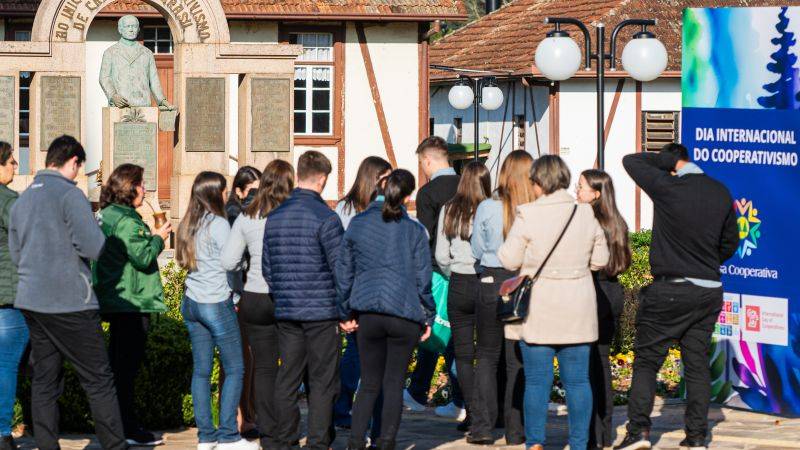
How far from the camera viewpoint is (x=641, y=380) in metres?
9.51

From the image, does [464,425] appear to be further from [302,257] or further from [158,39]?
[158,39]

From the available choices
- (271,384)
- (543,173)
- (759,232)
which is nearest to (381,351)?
(271,384)

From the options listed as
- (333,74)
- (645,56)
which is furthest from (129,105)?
(333,74)

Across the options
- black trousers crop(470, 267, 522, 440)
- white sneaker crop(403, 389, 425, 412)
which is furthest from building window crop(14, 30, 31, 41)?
black trousers crop(470, 267, 522, 440)

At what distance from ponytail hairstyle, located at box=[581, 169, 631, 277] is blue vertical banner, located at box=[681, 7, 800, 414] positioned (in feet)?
5.41

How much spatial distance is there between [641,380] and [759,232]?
205cm

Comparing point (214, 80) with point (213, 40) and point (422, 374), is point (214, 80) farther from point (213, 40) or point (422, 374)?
point (422, 374)

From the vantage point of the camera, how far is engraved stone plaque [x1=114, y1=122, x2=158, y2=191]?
17562 millimetres

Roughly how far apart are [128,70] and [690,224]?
32.0 feet

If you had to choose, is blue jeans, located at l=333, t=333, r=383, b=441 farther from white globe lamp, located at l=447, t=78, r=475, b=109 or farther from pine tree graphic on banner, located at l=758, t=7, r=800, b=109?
white globe lamp, located at l=447, t=78, r=475, b=109

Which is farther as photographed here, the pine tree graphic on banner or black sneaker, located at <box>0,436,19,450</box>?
the pine tree graphic on banner

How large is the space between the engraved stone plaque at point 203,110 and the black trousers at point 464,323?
29.2 ft

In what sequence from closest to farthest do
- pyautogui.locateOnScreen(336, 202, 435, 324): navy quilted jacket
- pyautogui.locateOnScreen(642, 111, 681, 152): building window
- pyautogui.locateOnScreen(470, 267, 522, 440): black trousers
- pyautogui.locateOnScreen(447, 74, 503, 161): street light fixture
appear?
1. pyautogui.locateOnScreen(336, 202, 435, 324): navy quilted jacket
2. pyautogui.locateOnScreen(470, 267, 522, 440): black trousers
3. pyautogui.locateOnScreen(447, 74, 503, 161): street light fixture
4. pyautogui.locateOnScreen(642, 111, 681, 152): building window

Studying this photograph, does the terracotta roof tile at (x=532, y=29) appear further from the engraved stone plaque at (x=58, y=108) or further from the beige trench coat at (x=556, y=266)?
the beige trench coat at (x=556, y=266)
